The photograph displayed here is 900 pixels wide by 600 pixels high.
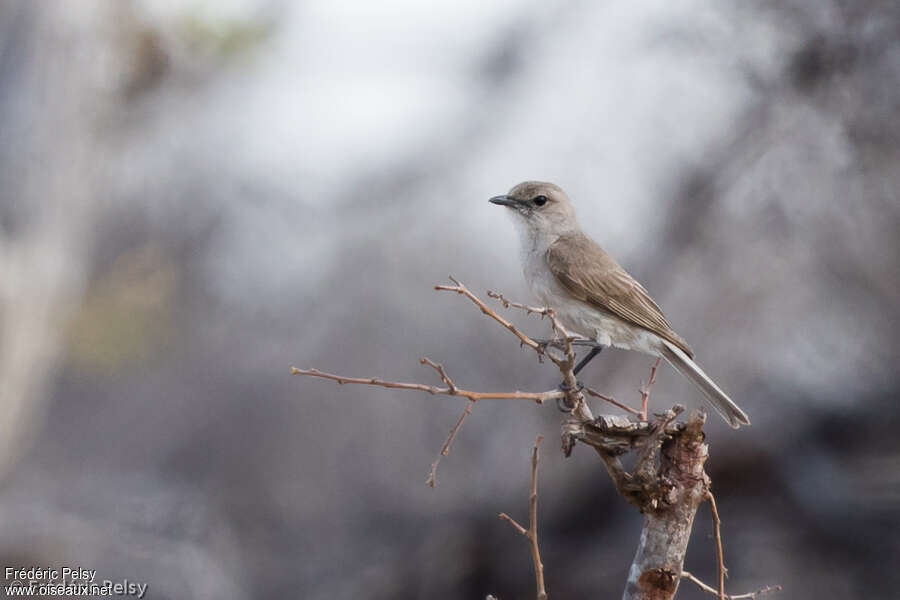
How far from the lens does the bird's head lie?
17.1ft

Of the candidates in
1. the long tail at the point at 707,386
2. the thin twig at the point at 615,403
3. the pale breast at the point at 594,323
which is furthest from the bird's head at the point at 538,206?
the thin twig at the point at 615,403

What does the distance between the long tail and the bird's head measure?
98cm

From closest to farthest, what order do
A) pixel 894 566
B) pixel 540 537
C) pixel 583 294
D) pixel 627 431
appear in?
pixel 627 431 → pixel 583 294 → pixel 894 566 → pixel 540 537

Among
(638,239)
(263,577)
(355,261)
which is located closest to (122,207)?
(355,261)

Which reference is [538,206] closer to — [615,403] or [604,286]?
[604,286]

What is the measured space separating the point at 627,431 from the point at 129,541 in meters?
6.01

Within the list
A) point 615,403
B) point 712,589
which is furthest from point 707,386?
point 712,589

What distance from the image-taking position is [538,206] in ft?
17.2

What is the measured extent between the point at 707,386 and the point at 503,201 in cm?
161

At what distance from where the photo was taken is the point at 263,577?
793cm

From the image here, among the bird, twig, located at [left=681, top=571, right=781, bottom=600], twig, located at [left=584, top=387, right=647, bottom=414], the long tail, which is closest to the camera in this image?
twig, located at [left=681, top=571, right=781, bottom=600]

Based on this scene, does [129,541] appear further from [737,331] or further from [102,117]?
[737,331]

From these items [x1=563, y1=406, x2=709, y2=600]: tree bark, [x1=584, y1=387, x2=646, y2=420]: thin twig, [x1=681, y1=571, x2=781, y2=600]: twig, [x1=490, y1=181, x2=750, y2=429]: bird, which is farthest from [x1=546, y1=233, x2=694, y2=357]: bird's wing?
[x1=563, y1=406, x2=709, y2=600]: tree bark

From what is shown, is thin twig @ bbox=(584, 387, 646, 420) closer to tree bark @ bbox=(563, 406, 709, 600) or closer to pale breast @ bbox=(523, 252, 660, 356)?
tree bark @ bbox=(563, 406, 709, 600)
